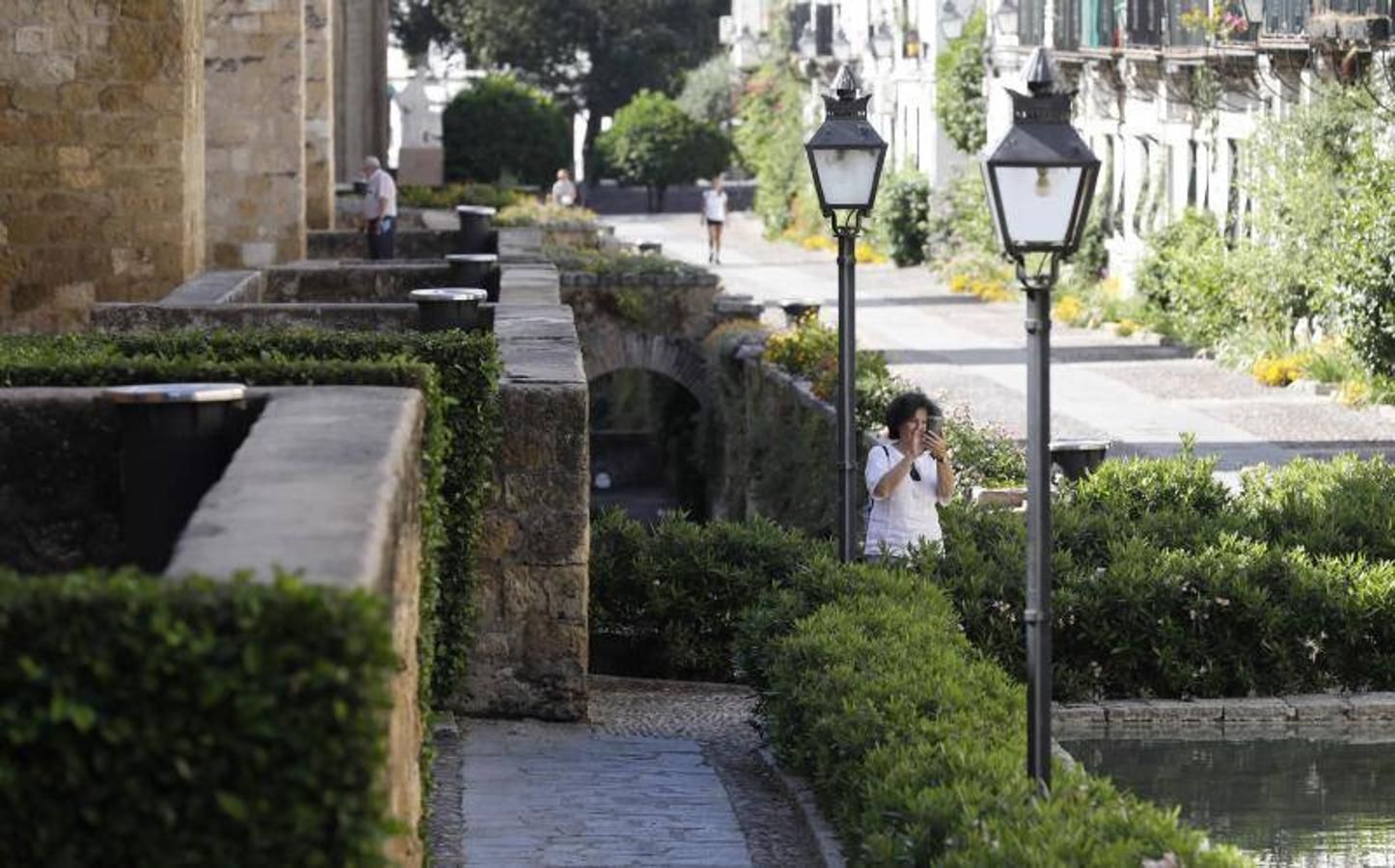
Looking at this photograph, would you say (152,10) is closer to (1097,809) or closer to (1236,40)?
(1097,809)

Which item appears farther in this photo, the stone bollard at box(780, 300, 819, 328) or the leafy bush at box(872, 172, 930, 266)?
the leafy bush at box(872, 172, 930, 266)

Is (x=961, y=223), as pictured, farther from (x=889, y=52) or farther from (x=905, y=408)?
(x=905, y=408)

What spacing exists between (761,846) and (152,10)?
26.6 feet

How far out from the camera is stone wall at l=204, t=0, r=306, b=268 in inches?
893

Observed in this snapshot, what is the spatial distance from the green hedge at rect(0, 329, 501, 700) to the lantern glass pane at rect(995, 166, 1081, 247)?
1.72m

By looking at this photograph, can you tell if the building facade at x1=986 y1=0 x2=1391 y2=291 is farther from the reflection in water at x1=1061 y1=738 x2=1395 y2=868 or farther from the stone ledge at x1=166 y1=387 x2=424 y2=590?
the stone ledge at x1=166 y1=387 x2=424 y2=590

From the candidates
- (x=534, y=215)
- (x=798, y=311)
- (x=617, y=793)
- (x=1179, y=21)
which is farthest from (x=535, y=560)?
(x=1179, y=21)

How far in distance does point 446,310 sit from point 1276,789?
15.0 feet

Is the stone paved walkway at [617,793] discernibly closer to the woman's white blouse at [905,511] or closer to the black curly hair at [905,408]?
the woman's white blouse at [905,511]

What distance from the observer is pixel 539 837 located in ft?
31.7

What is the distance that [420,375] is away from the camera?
838cm

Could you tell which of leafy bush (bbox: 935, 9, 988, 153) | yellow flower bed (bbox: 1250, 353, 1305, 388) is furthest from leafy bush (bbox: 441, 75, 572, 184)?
yellow flower bed (bbox: 1250, 353, 1305, 388)

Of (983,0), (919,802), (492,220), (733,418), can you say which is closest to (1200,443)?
(733,418)

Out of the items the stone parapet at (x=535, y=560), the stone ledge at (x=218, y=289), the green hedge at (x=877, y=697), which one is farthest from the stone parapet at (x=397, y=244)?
the stone parapet at (x=535, y=560)
